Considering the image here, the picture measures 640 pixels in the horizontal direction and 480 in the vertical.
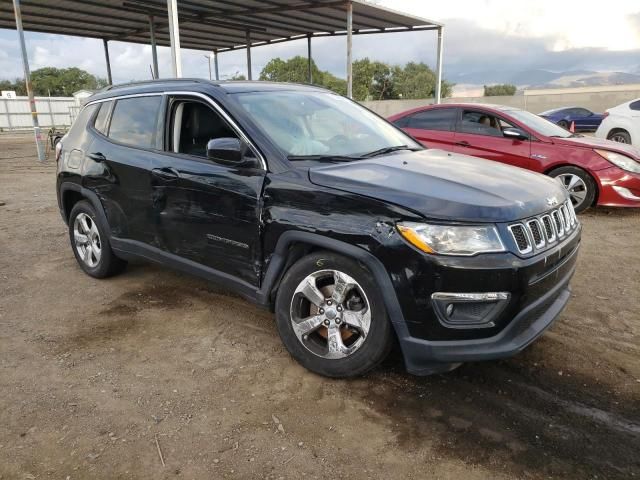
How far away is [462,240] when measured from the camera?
8.17ft

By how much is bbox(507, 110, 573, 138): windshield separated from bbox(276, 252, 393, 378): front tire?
558cm

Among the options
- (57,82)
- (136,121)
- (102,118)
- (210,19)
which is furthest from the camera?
(57,82)

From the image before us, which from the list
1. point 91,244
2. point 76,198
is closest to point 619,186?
point 91,244

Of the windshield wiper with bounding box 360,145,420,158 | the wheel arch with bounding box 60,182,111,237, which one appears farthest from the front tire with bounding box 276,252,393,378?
the wheel arch with bounding box 60,182,111,237

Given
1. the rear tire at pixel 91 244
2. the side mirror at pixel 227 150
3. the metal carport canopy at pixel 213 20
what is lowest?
the rear tire at pixel 91 244

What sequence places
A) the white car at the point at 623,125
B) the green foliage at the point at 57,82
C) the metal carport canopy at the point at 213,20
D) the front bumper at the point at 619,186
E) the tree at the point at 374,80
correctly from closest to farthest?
the front bumper at the point at 619,186 < the white car at the point at 623,125 < the metal carport canopy at the point at 213,20 < the tree at the point at 374,80 < the green foliage at the point at 57,82

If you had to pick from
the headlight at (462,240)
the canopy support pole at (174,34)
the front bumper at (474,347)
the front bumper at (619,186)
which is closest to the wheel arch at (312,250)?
the front bumper at (474,347)

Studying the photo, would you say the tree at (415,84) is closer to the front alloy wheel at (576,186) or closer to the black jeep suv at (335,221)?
the front alloy wheel at (576,186)

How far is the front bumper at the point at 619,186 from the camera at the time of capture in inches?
264

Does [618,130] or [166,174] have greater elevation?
[166,174]

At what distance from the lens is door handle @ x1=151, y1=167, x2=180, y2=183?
3645mm

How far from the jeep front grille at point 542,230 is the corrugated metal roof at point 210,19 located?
1320 cm

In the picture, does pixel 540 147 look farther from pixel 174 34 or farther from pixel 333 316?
pixel 174 34

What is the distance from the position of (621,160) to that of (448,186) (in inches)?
208
